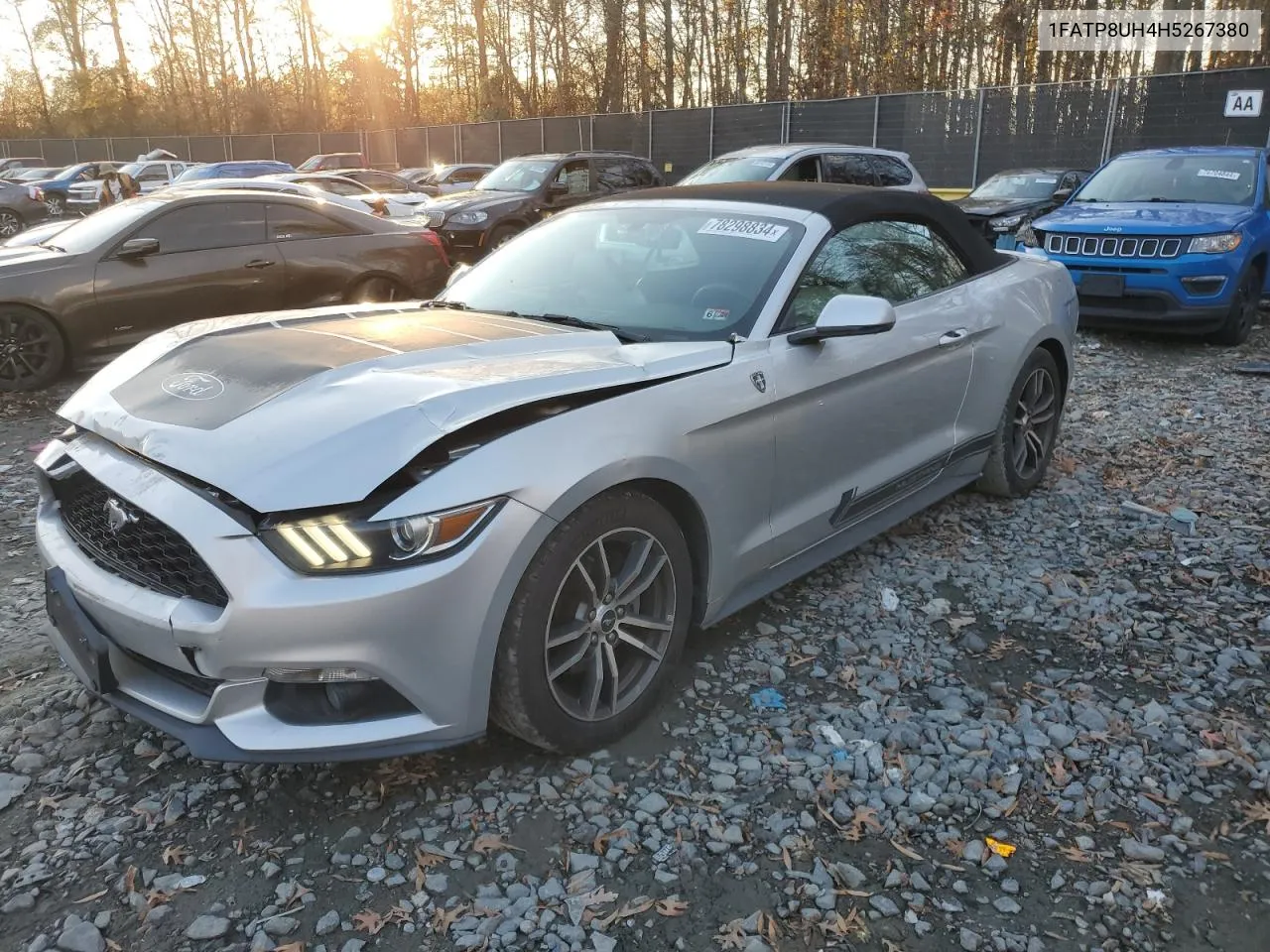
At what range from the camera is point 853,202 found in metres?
3.84

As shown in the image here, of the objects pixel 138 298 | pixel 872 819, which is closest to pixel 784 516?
pixel 872 819

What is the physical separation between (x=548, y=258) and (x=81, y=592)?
215cm

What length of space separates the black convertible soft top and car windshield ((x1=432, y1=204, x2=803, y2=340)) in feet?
0.56

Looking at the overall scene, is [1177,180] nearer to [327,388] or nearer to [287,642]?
[327,388]

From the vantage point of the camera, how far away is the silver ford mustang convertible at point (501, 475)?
2.29 meters

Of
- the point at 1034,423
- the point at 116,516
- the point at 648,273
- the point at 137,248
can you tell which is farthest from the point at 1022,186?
the point at 116,516

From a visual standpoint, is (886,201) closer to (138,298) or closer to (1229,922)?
(1229,922)

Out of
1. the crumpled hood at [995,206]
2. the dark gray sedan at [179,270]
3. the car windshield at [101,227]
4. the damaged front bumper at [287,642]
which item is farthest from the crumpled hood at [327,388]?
the crumpled hood at [995,206]

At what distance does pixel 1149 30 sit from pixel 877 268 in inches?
1133

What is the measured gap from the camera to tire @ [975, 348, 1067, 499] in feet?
15.4

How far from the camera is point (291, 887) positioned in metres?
2.33

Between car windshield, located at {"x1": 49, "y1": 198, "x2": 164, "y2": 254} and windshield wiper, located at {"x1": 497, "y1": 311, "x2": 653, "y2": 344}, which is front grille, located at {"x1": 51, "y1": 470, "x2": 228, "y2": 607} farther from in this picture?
car windshield, located at {"x1": 49, "y1": 198, "x2": 164, "y2": 254}

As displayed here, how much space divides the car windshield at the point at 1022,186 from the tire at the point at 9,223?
69.6ft

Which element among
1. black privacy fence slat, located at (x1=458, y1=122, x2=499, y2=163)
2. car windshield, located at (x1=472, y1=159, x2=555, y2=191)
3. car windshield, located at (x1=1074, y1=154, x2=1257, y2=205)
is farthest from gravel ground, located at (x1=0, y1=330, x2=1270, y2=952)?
black privacy fence slat, located at (x1=458, y1=122, x2=499, y2=163)
